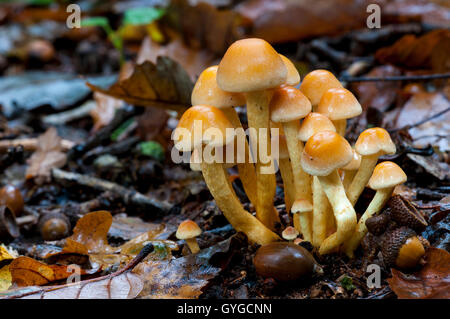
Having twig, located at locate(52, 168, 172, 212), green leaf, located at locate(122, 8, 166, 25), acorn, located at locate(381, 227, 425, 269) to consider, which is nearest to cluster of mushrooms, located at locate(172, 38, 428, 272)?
acorn, located at locate(381, 227, 425, 269)

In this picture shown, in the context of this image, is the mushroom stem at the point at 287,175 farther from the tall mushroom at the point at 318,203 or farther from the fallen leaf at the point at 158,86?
the fallen leaf at the point at 158,86

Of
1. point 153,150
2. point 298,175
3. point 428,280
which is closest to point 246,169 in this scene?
point 298,175

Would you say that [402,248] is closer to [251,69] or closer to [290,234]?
[290,234]

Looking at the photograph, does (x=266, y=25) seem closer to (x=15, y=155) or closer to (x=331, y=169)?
(x=15, y=155)

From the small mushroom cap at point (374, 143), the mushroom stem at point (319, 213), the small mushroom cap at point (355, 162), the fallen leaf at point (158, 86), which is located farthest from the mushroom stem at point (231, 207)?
the fallen leaf at point (158, 86)

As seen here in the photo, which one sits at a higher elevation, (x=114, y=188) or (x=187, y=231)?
(x=187, y=231)
